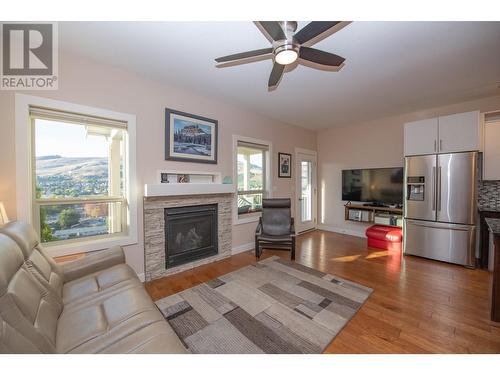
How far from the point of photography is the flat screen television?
3.78 meters

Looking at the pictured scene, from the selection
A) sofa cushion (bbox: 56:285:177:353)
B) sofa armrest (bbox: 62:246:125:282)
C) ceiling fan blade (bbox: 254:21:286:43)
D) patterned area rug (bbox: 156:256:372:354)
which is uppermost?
ceiling fan blade (bbox: 254:21:286:43)

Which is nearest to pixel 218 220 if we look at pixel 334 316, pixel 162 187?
pixel 162 187

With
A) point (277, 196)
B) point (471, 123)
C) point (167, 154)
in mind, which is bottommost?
point (277, 196)

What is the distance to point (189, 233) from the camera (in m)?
2.95

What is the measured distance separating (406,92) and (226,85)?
105 inches

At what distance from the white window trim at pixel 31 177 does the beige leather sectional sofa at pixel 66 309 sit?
483mm

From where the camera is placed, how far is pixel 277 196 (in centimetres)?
435

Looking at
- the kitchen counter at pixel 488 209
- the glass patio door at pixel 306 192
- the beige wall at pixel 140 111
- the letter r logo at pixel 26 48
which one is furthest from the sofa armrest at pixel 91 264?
the kitchen counter at pixel 488 209

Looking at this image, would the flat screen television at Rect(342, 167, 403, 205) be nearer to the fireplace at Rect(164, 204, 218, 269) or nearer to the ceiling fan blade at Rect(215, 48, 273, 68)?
Result: the fireplace at Rect(164, 204, 218, 269)

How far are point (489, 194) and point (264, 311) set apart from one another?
12.6 feet

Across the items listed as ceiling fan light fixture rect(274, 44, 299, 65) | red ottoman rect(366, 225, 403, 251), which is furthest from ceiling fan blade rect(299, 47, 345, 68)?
red ottoman rect(366, 225, 403, 251)

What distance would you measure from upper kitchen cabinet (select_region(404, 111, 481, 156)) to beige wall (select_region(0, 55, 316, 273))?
2553 millimetres

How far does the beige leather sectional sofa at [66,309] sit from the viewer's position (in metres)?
0.88
